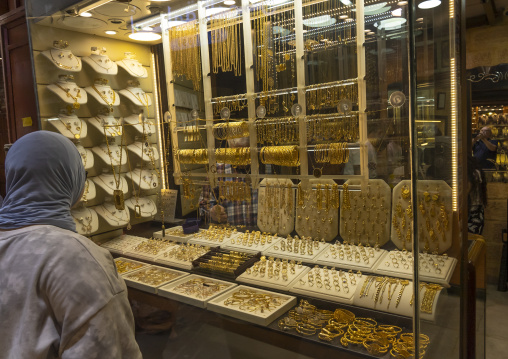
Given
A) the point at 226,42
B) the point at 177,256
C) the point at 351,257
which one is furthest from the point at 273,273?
the point at 226,42

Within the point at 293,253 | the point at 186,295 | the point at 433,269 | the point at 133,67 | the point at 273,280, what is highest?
the point at 133,67

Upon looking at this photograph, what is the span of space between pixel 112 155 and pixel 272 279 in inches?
71.3

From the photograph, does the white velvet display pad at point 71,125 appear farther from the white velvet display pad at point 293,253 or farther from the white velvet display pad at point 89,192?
the white velvet display pad at point 293,253

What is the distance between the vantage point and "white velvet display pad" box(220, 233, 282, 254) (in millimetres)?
2951

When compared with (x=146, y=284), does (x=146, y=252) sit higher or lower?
higher

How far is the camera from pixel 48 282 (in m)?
1.30

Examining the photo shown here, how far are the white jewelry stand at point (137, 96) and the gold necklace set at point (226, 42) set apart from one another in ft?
2.47

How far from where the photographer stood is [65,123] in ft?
11.2

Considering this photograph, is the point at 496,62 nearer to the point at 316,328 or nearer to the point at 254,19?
the point at 254,19

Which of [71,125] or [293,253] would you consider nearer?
[293,253]

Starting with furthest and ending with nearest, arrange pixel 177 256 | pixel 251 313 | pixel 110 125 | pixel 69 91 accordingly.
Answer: pixel 110 125 < pixel 69 91 < pixel 177 256 < pixel 251 313

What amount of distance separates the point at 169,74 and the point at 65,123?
3.23 feet

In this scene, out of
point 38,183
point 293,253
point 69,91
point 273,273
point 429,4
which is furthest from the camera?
point 69,91

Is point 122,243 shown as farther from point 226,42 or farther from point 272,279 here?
point 226,42
